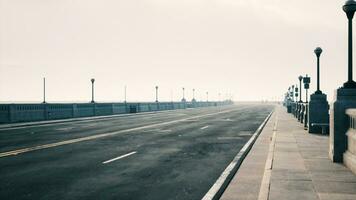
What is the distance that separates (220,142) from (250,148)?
2426 millimetres

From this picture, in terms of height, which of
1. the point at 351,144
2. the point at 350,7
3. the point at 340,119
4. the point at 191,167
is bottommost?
the point at 191,167

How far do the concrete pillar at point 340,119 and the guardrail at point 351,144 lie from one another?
0.29 m

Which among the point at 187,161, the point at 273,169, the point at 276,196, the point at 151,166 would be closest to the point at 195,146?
the point at 187,161

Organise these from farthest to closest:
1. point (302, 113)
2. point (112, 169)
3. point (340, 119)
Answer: point (302, 113), point (340, 119), point (112, 169)

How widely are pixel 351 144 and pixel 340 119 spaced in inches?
46.6

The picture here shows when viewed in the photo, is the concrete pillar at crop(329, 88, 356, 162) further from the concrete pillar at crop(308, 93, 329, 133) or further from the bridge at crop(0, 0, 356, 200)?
the concrete pillar at crop(308, 93, 329, 133)

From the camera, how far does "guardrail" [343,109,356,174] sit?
943 cm

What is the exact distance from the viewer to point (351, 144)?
980 centimetres

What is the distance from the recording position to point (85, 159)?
1220cm

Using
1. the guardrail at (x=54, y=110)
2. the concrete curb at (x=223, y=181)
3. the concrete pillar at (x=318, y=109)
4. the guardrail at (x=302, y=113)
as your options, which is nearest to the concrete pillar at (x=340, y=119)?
the concrete curb at (x=223, y=181)

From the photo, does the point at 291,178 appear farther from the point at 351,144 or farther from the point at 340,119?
the point at 340,119

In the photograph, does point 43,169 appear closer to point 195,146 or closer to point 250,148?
point 195,146

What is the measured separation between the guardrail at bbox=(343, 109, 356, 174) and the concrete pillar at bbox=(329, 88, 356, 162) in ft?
0.95


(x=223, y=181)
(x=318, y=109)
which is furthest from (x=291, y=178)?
(x=318, y=109)
